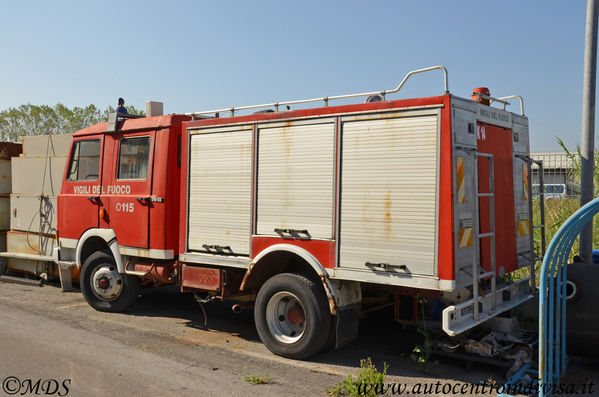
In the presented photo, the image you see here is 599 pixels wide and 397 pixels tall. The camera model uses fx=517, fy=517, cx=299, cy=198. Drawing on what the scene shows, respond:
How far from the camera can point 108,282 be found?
801 centimetres

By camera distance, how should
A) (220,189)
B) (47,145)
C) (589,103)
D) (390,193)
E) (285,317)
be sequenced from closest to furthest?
(390,193) → (285,317) → (589,103) → (220,189) → (47,145)

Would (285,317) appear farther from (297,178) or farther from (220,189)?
(220,189)

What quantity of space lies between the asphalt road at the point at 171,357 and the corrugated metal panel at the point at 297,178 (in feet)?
4.97

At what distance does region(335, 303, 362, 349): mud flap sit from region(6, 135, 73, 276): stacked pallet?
7012 millimetres

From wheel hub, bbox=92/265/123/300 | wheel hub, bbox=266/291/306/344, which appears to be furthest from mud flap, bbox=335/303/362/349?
wheel hub, bbox=92/265/123/300

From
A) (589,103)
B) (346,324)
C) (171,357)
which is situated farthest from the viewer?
(589,103)

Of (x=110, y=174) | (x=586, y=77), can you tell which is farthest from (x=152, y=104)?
(x=586, y=77)

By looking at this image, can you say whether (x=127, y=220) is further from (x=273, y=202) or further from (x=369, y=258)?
(x=369, y=258)

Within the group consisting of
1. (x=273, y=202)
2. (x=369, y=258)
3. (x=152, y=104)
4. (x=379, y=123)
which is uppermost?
(x=152, y=104)

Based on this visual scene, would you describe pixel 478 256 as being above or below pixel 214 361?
above

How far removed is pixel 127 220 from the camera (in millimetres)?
7648

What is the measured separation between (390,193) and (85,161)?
17.7 feet

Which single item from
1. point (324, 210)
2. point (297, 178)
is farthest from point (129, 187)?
point (324, 210)

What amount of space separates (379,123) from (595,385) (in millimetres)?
3391
